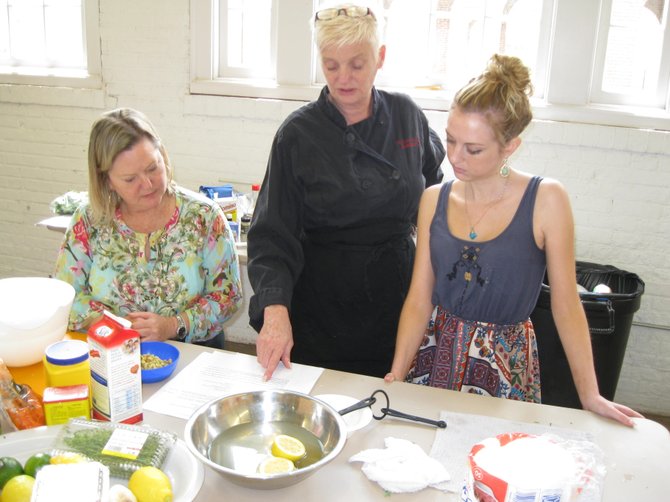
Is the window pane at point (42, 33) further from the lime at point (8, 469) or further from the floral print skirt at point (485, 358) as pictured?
the lime at point (8, 469)

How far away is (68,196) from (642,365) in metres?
3.23

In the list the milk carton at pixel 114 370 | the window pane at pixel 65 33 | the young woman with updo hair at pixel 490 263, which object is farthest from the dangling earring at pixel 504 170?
the window pane at pixel 65 33

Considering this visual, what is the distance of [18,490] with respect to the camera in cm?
102

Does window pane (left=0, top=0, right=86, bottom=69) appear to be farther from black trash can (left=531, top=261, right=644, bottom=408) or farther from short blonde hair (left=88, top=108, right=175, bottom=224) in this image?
black trash can (left=531, top=261, right=644, bottom=408)

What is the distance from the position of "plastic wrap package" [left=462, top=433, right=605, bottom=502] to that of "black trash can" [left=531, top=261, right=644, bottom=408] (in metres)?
1.90

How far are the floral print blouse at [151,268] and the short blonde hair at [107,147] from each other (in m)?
0.04

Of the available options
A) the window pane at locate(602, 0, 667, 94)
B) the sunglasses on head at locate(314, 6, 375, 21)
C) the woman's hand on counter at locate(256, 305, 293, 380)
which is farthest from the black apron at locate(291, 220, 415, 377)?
the window pane at locate(602, 0, 667, 94)

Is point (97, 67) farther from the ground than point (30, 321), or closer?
farther from the ground

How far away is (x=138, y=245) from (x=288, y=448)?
1.02 metres

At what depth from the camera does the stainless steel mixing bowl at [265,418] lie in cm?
120

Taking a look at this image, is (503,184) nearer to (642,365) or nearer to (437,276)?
(437,276)

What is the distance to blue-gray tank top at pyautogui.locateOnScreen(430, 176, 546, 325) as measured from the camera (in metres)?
1.67

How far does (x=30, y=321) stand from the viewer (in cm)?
157

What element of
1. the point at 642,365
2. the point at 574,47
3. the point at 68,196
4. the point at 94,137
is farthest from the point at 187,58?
the point at 642,365
